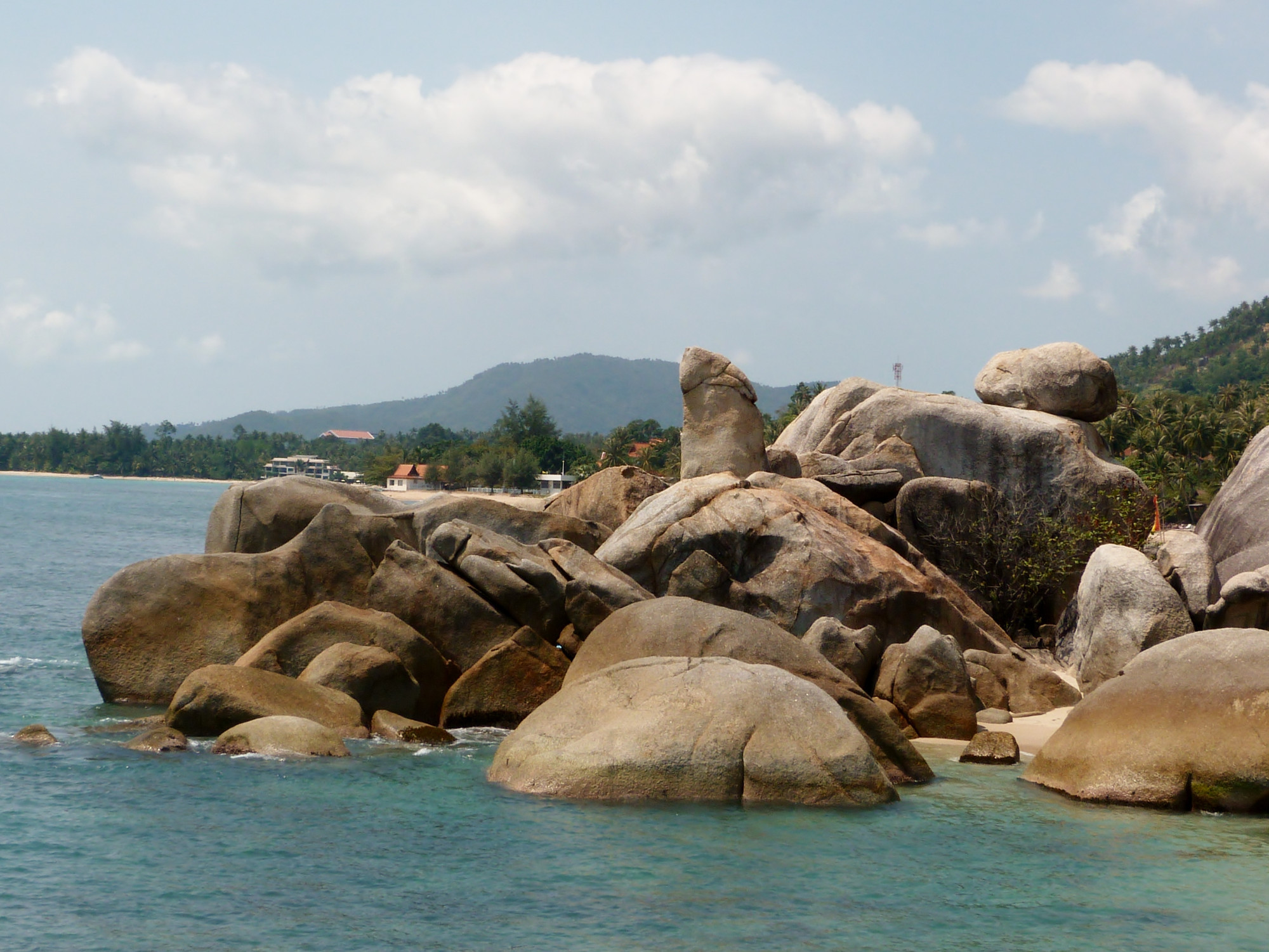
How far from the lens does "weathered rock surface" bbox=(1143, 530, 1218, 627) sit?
21.3 metres

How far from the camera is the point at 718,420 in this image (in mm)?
27703

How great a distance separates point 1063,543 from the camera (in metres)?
25.7

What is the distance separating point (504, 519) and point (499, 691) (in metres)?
6.38

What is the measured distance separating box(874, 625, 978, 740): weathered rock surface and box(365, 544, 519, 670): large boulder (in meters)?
5.87

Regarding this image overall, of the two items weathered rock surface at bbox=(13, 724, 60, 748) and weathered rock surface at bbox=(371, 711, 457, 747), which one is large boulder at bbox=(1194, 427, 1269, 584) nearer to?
weathered rock surface at bbox=(371, 711, 457, 747)

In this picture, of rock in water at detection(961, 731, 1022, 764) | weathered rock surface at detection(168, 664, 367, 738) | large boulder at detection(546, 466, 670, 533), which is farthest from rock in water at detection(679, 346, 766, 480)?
weathered rock surface at detection(168, 664, 367, 738)

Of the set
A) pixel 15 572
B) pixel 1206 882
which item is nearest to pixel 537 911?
pixel 1206 882

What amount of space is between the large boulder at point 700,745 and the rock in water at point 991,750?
2.68m

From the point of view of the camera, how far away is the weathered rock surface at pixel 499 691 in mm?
17797

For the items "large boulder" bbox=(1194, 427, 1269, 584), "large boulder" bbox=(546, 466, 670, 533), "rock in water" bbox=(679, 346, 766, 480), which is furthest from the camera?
"rock in water" bbox=(679, 346, 766, 480)

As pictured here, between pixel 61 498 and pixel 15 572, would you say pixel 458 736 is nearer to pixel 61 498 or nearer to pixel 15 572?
pixel 15 572

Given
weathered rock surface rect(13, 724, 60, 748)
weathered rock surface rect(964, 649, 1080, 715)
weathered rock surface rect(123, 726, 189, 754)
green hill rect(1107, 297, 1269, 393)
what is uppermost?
green hill rect(1107, 297, 1269, 393)

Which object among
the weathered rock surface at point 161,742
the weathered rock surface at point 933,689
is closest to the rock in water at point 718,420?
the weathered rock surface at point 933,689

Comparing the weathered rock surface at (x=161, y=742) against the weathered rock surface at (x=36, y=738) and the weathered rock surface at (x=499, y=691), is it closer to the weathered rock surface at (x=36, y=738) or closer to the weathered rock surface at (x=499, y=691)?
the weathered rock surface at (x=36, y=738)
